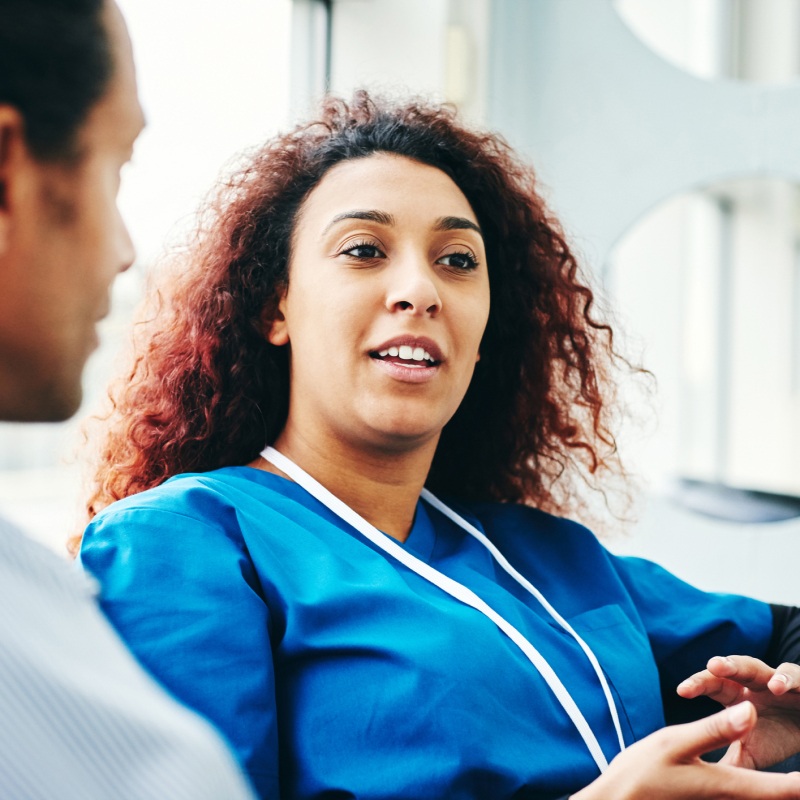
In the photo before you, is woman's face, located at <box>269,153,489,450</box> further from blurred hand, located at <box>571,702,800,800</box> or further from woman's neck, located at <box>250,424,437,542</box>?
blurred hand, located at <box>571,702,800,800</box>

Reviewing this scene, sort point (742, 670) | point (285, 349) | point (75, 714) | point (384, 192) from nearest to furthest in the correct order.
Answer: point (75, 714)
point (742, 670)
point (384, 192)
point (285, 349)

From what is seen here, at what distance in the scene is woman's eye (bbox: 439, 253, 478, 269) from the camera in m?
1.14

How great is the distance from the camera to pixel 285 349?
1222mm

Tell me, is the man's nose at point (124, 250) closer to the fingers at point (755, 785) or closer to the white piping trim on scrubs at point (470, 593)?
the white piping trim on scrubs at point (470, 593)

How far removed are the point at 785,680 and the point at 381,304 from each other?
0.69 metres

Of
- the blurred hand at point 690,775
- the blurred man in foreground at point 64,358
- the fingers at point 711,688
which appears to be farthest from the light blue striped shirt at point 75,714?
the fingers at point 711,688

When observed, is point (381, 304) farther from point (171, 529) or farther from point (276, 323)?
point (171, 529)

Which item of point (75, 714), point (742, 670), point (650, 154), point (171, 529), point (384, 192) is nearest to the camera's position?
point (75, 714)

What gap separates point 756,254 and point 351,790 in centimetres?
185

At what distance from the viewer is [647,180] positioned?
6.23ft

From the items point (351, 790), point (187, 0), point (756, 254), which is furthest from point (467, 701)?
point (756, 254)

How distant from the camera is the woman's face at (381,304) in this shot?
104 cm

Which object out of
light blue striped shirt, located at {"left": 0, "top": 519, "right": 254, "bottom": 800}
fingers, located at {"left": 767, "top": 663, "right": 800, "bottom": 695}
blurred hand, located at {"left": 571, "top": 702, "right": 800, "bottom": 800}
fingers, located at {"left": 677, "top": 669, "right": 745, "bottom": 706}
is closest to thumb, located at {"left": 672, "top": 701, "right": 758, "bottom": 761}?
blurred hand, located at {"left": 571, "top": 702, "right": 800, "bottom": 800}

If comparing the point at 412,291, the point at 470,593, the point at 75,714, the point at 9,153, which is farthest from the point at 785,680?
the point at 9,153
